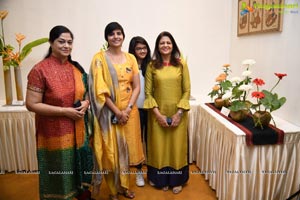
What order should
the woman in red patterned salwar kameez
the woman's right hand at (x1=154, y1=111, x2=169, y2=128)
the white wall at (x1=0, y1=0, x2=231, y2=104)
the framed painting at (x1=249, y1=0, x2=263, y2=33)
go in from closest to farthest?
the woman in red patterned salwar kameez, the woman's right hand at (x1=154, y1=111, x2=169, y2=128), the framed painting at (x1=249, y1=0, x2=263, y2=33), the white wall at (x1=0, y1=0, x2=231, y2=104)

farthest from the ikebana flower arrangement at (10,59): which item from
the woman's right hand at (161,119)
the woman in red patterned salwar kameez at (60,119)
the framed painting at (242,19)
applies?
the framed painting at (242,19)

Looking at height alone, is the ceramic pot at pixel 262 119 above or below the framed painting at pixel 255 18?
below

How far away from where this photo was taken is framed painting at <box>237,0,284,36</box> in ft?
6.11

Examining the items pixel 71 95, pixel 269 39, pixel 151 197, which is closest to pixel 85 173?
pixel 71 95

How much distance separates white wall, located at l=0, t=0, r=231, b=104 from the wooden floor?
119 centimetres

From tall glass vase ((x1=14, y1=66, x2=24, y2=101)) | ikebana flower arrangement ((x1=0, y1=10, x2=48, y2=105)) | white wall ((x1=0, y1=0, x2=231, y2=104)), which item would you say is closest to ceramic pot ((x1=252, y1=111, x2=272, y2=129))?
white wall ((x1=0, y1=0, x2=231, y2=104))

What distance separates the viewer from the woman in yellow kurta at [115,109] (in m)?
1.72

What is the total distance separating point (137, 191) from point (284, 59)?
1727 mm

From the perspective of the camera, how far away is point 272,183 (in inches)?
64.3

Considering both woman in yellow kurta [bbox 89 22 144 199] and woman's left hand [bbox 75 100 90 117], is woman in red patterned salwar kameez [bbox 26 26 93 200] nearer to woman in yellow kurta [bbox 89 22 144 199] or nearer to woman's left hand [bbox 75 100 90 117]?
woman's left hand [bbox 75 100 90 117]

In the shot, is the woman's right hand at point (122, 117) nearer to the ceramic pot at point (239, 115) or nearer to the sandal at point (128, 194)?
the sandal at point (128, 194)

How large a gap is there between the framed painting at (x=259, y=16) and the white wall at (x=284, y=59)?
6 cm

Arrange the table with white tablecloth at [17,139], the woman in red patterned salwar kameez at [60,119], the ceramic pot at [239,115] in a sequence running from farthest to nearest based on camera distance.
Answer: the table with white tablecloth at [17,139], the ceramic pot at [239,115], the woman in red patterned salwar kameez at [60,119]

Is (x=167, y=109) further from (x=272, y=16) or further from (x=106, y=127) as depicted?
(x=272, y=16)
